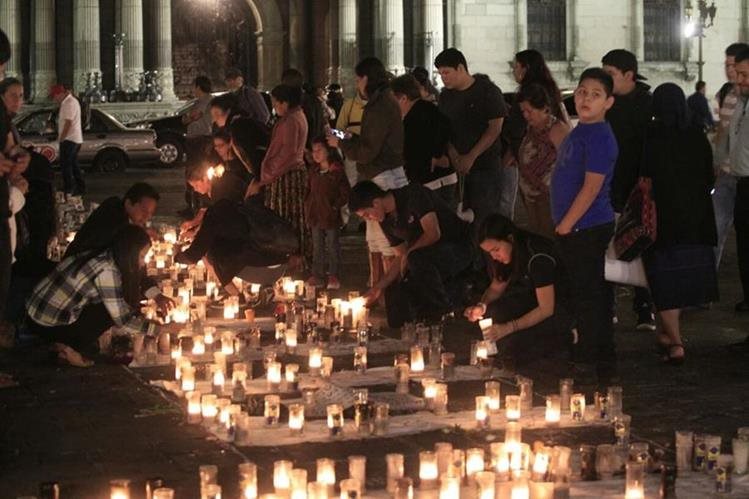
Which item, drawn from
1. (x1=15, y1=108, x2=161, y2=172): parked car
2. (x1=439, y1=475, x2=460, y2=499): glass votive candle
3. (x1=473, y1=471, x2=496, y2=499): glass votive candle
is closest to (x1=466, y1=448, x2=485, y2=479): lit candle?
(x1=439, y1=475, x2=460, y2=499): glass votive candle

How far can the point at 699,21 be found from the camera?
43.4m

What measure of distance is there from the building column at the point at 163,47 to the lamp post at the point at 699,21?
521 inches

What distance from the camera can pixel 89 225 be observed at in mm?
10984

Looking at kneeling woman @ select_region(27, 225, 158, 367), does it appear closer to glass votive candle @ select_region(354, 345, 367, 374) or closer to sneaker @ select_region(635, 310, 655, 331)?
glass votive candle @ select_region(354, 345, 367, 374)

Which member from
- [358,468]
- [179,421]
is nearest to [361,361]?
[179,421]

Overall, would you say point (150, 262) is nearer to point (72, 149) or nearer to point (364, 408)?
point (364, 408)

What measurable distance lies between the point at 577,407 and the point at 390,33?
3387cm

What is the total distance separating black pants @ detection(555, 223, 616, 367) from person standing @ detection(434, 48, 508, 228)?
322cm

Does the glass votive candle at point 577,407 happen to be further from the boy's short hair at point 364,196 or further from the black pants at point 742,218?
the black pants at point 742,218

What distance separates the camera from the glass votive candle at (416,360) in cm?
1038

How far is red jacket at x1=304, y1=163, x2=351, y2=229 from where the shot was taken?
14602 millimetres

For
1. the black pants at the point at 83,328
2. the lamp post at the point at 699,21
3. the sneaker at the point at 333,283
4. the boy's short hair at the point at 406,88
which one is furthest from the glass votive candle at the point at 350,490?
the lamp post at the point at 699,21

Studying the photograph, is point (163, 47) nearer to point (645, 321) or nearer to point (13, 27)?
point (13, 27)

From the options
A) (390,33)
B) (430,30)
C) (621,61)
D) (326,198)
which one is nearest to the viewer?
(621,61)
